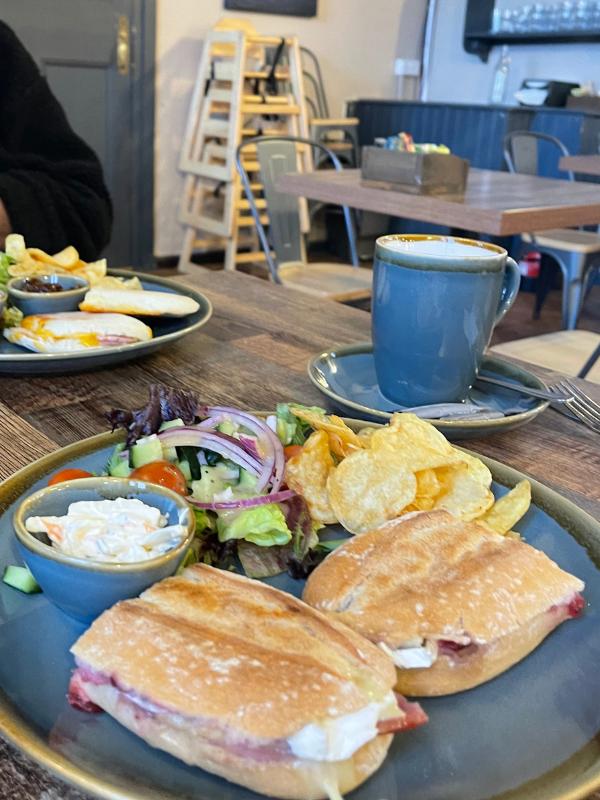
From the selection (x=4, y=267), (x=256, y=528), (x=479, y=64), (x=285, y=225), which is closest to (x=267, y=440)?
(x=256, y=528)

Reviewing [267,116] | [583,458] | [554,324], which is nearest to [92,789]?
[583,458]

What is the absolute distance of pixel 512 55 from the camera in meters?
5.96

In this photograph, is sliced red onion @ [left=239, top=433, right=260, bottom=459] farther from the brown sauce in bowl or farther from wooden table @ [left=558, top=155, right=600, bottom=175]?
wooden table @ [left=558, top=155, right=600, bottom=175]

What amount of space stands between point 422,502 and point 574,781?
293 millimetres

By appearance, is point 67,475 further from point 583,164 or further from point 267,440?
point 583,164

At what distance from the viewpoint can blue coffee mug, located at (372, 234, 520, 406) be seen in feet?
2.94

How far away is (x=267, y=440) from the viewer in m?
0.74

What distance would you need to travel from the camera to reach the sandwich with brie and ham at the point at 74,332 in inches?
40.9

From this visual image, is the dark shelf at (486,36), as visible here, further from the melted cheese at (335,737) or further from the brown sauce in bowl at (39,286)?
the melted cheese at (335,737)

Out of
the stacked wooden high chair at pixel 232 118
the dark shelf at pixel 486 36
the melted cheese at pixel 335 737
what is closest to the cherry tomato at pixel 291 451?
the melted cheese at pixel 335 737

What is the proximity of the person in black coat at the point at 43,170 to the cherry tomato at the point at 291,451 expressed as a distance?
1.34 m

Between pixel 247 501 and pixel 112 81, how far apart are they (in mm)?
4588

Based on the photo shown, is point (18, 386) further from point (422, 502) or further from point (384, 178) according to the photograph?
point (384, 178)

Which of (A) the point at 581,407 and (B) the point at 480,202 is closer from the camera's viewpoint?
(A) the point at 581,407
